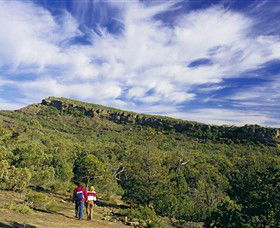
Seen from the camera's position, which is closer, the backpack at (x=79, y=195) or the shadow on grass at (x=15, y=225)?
the shadow on grass at (x=15, y=225)

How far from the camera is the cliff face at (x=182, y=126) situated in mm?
89419

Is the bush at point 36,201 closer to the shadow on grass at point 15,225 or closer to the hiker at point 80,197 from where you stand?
the hiker at point 80,197

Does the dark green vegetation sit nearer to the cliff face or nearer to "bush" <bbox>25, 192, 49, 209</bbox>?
"bush" <bbox>25, 192, 49, 209</bbox>

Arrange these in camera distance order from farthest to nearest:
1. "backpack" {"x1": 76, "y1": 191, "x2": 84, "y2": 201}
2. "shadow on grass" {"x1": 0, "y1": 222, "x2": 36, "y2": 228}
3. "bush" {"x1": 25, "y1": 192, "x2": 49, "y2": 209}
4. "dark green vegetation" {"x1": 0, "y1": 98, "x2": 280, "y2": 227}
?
"dark green vegetation" {"x1": 0, "y1": 98, "x2": 280, "y2": 227}
"bush" {"x1": 25, "y1": 192, "x2": 49, "y2": 209}
"backpack" {"x1": 76, "y1": 191, "x2": 84, "y2": 201}
"shadow on grass" {"x1": 0, "y1": 222, "x2": 36, "y2": 228}

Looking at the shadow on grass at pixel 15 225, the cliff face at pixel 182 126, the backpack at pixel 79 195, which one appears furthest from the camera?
the cliff face at pixel 182 126

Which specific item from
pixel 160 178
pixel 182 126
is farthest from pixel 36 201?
pixel 182 126

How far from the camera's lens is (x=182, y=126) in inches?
4333

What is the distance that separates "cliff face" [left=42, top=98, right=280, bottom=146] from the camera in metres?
89.4

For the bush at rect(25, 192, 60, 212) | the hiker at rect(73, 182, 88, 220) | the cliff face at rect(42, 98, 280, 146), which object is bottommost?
the bush at rect(25, 192, 60, 212)

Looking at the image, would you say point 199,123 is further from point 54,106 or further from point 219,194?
point 219,194

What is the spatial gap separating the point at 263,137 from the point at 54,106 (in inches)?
3979

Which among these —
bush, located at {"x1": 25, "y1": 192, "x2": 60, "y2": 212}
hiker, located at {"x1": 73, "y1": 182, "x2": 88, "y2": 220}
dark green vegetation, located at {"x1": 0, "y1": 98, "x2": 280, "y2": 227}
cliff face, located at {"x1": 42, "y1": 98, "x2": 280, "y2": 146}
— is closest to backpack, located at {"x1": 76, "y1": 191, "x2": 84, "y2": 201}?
hiker, located at {"x1": 73, "y1": 182, "x2": 88, "y2": 220}

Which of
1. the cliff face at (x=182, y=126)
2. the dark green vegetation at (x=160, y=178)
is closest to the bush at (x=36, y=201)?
the dark green vegetation at (x=160, y=178)

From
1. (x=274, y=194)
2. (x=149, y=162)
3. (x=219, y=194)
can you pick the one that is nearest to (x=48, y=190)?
(x=149, y=162)
